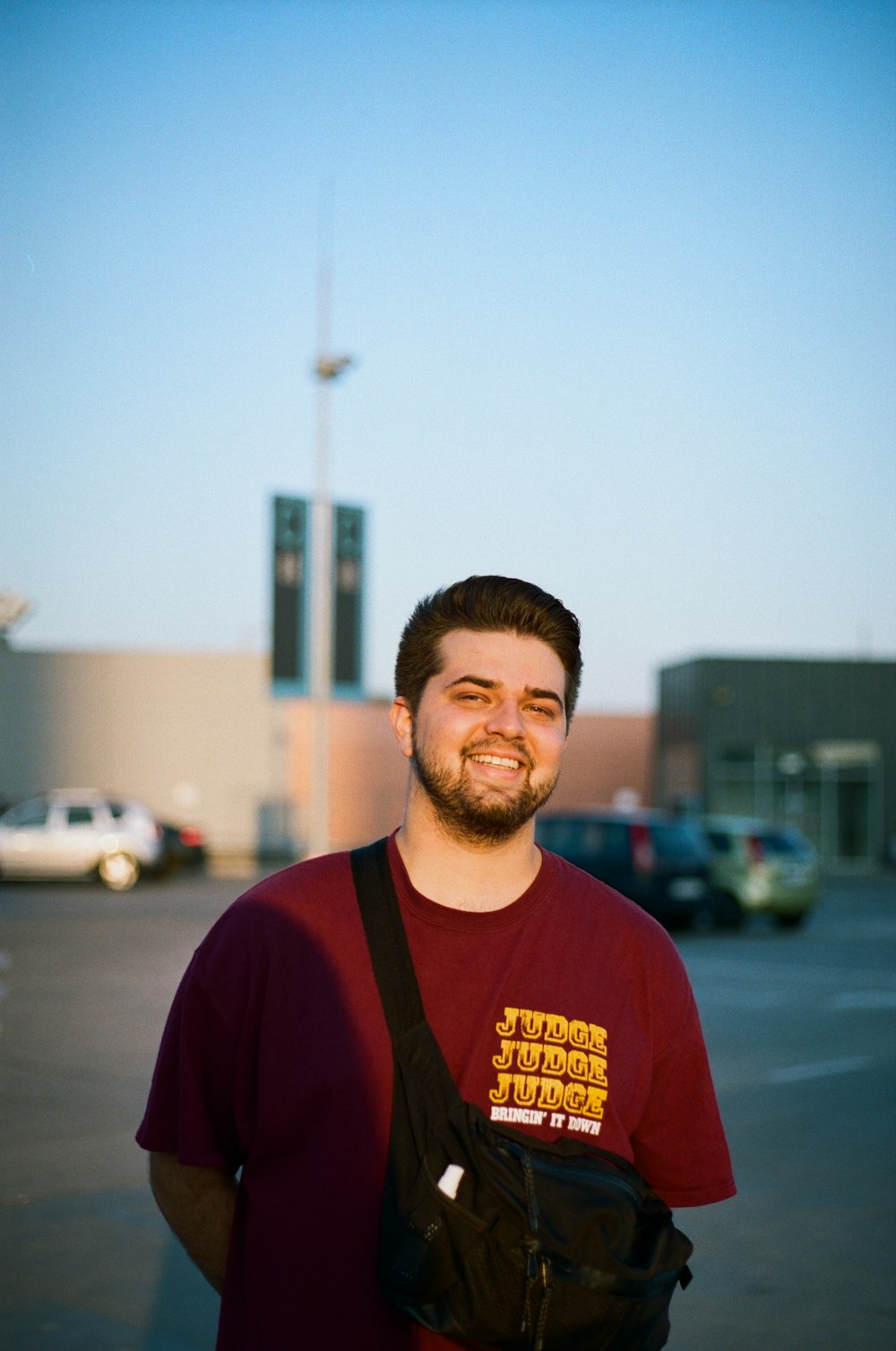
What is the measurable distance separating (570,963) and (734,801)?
3858 cm

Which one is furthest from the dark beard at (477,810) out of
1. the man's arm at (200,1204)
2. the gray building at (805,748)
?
the gray building at (805,748)

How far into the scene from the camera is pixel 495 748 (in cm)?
254

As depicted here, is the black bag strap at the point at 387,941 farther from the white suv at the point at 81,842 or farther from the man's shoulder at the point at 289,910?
the white suv at the point at 81,842

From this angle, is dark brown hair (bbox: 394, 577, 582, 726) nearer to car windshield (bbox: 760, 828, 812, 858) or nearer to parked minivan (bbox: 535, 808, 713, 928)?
parked minivan (bbox: 535, 808, 713, 928)

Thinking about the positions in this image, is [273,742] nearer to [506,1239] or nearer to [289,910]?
[289,910]

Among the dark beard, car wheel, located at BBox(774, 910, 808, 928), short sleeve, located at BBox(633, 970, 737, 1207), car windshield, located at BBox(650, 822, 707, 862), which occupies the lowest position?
car wheel, located at BBox(774, 910, 808, 928)

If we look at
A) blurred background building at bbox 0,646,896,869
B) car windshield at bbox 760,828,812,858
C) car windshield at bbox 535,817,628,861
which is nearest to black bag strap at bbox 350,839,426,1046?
car windshield at bbox 535,817,628,861

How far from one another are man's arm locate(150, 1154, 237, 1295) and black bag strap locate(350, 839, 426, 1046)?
0.49m

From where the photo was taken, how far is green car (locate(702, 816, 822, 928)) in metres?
20.6

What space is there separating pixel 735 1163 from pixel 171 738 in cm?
3520

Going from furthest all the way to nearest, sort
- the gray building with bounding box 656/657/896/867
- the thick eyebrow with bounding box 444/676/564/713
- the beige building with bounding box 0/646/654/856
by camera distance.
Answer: the beige building with bounding box 0/646/654/856, the gray building with bounding box 656/657/896/867, the thick eyebrow with bounding box 444/676/564/713

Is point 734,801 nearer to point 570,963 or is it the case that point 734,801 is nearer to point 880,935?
point 880,935

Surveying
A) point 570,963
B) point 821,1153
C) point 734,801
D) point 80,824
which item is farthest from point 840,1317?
point 734,801

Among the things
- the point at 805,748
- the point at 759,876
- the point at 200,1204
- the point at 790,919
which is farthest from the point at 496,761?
the point at 805,748
